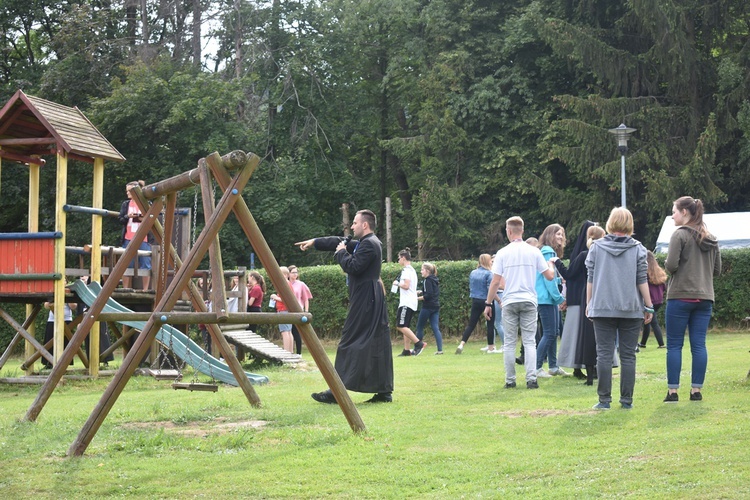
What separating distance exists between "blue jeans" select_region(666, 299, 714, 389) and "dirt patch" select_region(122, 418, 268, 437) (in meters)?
4.07

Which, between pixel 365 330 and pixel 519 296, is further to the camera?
pixel 519 296

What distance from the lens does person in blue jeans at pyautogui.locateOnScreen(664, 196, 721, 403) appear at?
9.66m

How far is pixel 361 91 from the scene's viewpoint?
43281mm

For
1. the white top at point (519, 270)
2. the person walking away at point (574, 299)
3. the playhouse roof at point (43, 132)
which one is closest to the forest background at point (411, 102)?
the playhouse roof at point (43, 132)

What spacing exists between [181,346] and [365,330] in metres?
5.79

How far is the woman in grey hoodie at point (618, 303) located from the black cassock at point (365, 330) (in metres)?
2.27

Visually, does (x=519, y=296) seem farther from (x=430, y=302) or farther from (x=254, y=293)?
(x=254, y=293)

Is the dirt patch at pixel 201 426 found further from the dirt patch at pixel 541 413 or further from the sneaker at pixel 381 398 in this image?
the dirt patch at pixel 541 413

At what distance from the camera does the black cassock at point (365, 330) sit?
408 inches

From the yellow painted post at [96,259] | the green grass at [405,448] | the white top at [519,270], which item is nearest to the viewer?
the green grass at [405,448]

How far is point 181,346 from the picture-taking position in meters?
15.4

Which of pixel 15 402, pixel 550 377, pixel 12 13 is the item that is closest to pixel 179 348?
pixel 15 402

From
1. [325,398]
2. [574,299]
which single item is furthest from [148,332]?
[574,299]

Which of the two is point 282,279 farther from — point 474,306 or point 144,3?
point 144,3
